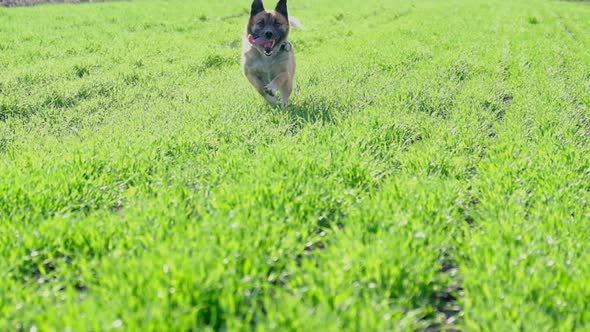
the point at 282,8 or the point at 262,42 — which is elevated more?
the point at 282,8

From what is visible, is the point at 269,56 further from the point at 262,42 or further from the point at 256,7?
the point at 256,7

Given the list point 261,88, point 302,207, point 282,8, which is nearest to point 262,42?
point 261,88

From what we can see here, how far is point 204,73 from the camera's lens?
10.6 meters

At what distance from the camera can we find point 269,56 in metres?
6.85

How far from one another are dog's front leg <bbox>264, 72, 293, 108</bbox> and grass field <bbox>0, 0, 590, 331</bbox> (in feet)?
0.88

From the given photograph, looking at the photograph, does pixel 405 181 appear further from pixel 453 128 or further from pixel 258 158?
pixel 453 128

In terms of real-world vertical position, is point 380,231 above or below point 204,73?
above

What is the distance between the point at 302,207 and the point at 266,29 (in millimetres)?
3981

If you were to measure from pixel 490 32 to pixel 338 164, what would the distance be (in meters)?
14.4

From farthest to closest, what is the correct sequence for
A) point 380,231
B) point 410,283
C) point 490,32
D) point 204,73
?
point 490,32 → point 204,73 → point 380,231 → point 410,283

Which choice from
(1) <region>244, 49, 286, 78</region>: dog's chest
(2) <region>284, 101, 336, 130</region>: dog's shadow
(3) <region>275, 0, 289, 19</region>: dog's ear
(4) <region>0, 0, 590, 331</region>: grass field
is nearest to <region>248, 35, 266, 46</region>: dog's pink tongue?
(1) <region>244, 49, 286, 78</region>: dog's chest

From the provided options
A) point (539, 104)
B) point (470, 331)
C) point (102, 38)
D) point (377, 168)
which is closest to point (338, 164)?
point (377, 168)

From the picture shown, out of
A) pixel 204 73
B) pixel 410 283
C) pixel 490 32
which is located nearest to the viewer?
pixel 410 283

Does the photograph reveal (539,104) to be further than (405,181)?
Yes
